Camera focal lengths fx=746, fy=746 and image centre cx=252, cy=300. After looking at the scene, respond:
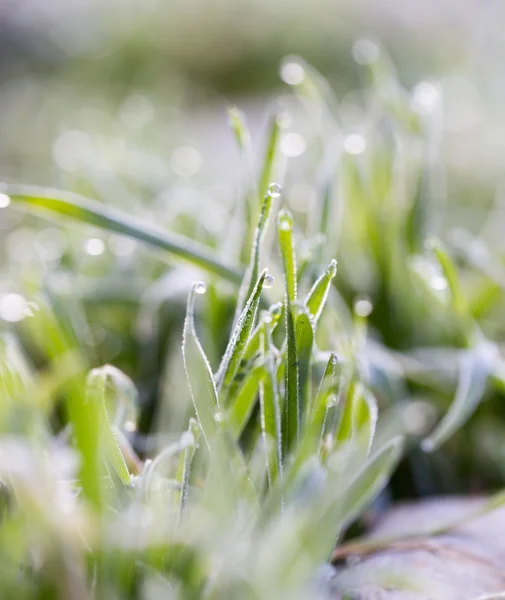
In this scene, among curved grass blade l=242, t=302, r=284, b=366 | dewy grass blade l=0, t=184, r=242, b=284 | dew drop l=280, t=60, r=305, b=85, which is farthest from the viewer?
dew drop l=280, t=60, r=305, b=85

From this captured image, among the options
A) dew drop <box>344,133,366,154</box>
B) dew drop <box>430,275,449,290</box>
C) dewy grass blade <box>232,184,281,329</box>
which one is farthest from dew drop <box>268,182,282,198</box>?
dew drop <box>344,133,366,154</box>

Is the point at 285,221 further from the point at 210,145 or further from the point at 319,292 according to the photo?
the point at 210,145

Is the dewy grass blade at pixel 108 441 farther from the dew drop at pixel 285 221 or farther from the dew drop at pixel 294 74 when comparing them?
the dew drop at pixel 294 74

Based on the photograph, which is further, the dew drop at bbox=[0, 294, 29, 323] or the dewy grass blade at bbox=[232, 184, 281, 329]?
the dew drop at bbox=[0, 294, 29, 323]

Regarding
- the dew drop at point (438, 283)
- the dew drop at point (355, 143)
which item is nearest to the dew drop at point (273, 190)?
the dew drop at point (438, 283)

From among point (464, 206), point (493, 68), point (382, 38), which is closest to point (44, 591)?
point (464, 206)

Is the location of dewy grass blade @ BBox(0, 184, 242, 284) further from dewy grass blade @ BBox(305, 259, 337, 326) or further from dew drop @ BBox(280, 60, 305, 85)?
dew drop @ BBox(280, 60, 305, 85)

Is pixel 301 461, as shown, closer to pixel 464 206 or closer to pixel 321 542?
pixel 321 542
